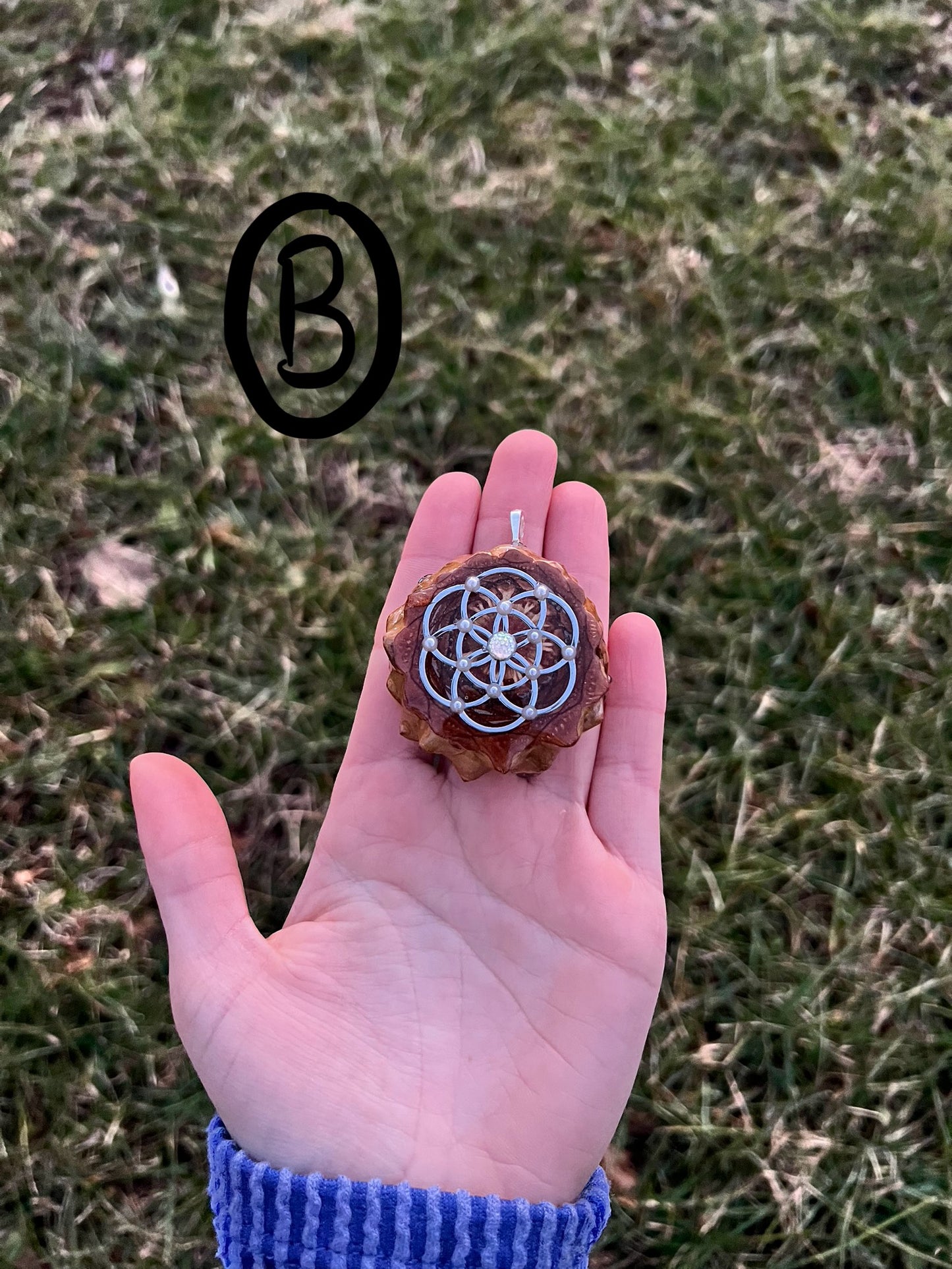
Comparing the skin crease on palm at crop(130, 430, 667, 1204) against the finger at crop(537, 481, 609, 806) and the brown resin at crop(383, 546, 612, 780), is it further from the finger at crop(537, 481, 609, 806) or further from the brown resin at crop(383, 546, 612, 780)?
the finger at crop(537, 481, 609, 806)

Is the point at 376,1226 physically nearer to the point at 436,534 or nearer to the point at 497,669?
the point at 497,669

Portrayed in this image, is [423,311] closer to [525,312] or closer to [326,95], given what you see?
[525,312]

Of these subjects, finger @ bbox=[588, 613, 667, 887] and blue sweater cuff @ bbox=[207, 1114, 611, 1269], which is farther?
finger @ bbox=[588, 613, 667, 887]

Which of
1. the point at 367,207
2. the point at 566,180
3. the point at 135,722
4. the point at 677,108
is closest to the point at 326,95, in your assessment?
the point at 367,207

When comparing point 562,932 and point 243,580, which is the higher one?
point 243,580

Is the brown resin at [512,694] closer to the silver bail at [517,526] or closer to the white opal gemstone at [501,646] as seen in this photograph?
the white opal gemstone at [501,646]
